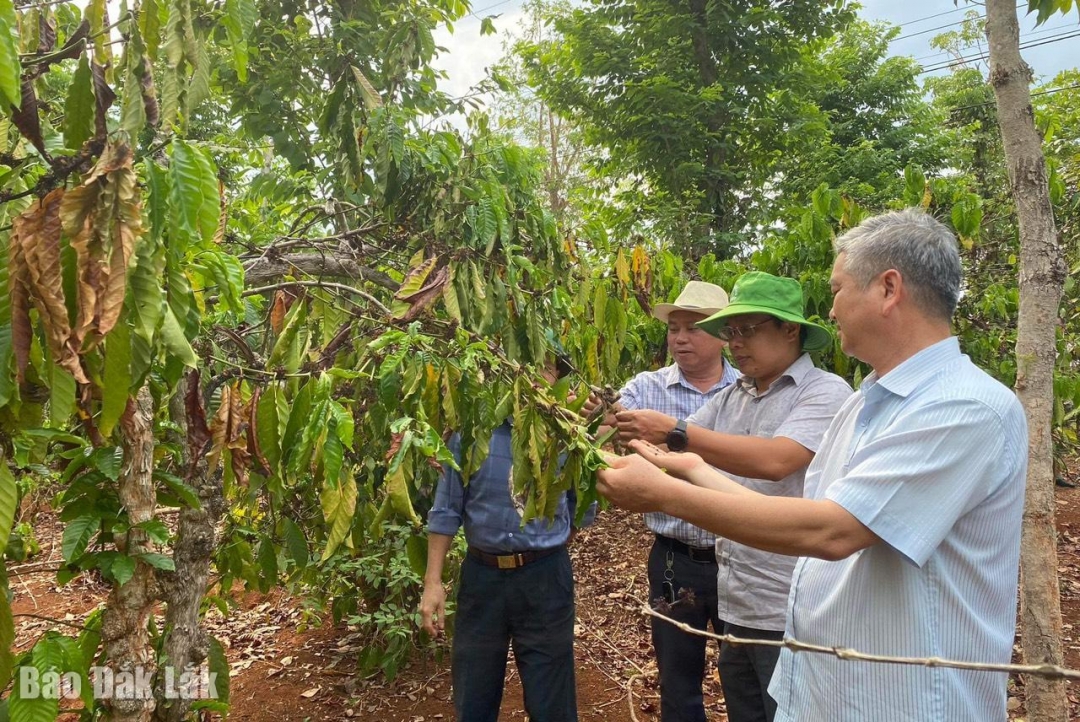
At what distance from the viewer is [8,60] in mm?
860

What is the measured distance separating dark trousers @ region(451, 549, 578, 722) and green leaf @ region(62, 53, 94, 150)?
1.64 meters

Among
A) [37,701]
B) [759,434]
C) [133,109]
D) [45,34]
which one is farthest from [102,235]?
[759,434]

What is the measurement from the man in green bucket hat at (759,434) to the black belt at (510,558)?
21.8 inches

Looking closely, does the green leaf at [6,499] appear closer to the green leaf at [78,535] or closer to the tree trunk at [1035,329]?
the green leaf at [78,535]

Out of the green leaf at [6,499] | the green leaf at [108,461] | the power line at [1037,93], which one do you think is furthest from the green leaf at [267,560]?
the power line at [1037,93]

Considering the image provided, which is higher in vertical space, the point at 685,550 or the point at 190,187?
the point at 190,187

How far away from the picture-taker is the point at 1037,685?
220 centimetres

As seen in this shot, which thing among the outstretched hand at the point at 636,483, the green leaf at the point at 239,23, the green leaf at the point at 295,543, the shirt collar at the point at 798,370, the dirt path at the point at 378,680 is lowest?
the dirt path at the point at 378,680

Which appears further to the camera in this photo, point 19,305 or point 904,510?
point 904,510

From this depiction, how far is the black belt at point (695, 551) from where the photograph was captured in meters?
2.31

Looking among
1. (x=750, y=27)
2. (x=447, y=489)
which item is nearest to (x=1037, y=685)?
(x=447, y=489)

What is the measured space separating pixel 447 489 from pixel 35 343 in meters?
1.40

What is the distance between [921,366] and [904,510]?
0.28 m

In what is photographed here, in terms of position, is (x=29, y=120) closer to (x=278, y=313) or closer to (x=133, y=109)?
(x=133, y=109)
